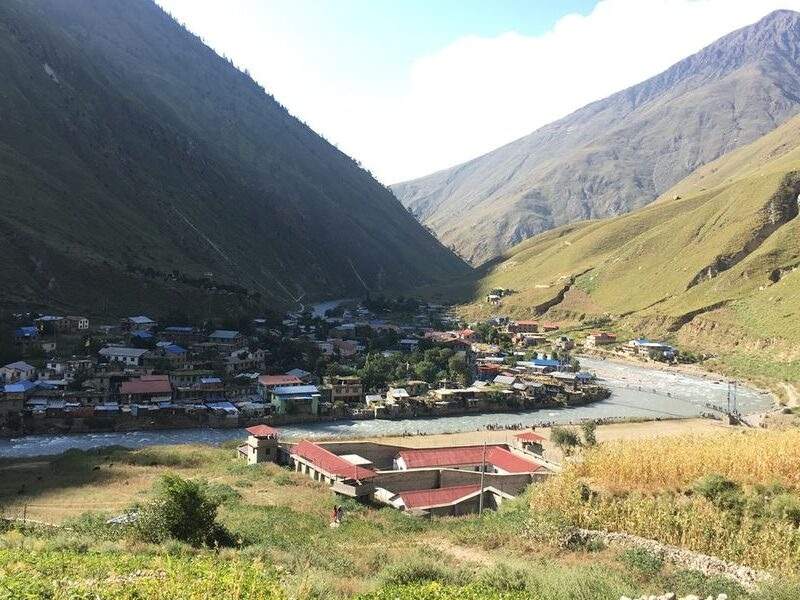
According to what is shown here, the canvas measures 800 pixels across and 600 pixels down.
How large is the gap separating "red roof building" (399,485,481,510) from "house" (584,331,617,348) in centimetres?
7796

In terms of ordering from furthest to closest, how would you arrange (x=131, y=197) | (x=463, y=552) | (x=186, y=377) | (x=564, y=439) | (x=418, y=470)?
(x=131, y=197)
(x=186, y=377)
(x=564, y=439)
(x=418, y=470)
(x=463, y=552)

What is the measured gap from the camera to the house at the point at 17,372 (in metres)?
55.7

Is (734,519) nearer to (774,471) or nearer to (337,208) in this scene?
(774,471)

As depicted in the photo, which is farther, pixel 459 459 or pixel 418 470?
pixel 459 459

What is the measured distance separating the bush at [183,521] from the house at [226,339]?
56541 millimetres

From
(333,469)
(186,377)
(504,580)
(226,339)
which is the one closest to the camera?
(504,580)

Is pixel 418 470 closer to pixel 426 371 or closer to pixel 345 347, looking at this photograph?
pixel 426 371

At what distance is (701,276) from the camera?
120m

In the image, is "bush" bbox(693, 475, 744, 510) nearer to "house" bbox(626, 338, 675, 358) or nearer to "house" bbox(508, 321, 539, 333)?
"house" bbox(626, 338, 675, 358)

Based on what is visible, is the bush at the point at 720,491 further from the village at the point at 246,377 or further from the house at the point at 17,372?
the house at the point at 17,372

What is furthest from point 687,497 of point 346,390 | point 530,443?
point 346,390

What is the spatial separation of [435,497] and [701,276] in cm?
10420

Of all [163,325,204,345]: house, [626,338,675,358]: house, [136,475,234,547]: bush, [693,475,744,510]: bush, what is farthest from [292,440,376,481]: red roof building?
[626,338,675,358]: house

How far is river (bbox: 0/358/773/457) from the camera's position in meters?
51.0
